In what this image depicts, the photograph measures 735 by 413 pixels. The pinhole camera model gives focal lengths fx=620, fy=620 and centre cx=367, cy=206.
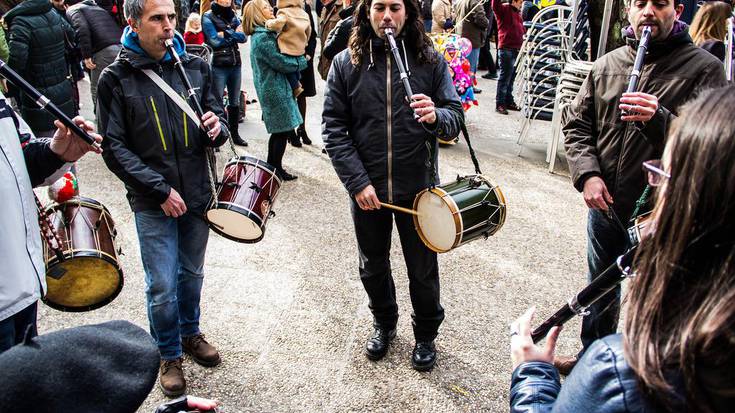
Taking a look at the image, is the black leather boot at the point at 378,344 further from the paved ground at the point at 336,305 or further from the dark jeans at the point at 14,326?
the dark jeans at the point at 14,326

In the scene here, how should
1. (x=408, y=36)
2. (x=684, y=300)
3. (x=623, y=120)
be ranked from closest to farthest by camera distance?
(x=684, y=300)
(x=623, y=120)
(x=408, y=36)

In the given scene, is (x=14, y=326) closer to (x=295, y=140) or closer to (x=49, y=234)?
(x=49, y=234)

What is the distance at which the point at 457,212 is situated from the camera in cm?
295

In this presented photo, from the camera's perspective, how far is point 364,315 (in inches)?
155

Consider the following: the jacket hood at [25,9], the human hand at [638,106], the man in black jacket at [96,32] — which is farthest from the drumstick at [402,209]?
the man in black jacket at [96,32]

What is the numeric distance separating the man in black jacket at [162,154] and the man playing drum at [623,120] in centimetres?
183

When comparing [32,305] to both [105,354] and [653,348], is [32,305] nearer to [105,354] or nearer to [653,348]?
[105,354]

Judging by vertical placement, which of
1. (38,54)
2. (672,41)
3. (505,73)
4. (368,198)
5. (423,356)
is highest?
(672,41)

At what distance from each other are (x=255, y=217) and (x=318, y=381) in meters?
0.94

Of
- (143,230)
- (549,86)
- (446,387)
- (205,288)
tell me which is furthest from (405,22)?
(549,86)

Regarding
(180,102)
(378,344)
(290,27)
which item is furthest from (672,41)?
(290,27)

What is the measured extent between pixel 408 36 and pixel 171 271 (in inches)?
66.1

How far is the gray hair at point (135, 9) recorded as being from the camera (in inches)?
114

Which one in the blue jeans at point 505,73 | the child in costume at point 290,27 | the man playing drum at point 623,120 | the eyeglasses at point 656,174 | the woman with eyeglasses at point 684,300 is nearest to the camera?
the woman with eyeglasses at point 684,300
